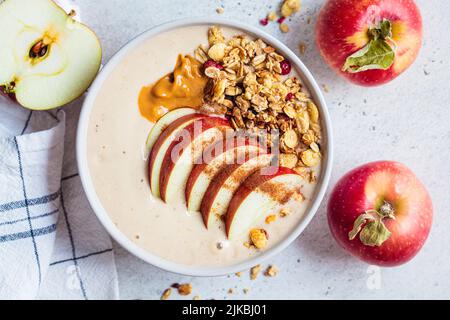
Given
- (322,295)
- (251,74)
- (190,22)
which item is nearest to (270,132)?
(251,74)

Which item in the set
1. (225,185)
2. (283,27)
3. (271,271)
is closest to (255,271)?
(271,271)

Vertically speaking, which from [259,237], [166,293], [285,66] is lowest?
[166,293]

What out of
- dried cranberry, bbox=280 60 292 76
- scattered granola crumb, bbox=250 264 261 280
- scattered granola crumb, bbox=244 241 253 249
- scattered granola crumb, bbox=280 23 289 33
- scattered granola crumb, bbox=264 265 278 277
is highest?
scattered granola crumb, bbox=280 23 289 33

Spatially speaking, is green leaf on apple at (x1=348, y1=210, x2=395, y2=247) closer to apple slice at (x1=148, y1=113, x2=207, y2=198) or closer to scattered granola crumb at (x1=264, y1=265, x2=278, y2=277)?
scattered granola crumb at (x1=264, y1=265, x2=278, y2=277)

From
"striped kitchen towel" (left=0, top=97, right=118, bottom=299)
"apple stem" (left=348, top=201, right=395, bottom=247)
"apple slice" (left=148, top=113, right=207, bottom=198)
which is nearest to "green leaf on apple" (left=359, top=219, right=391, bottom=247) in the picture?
"apple stem" (left=348, top=201, right=395, bottom=247)

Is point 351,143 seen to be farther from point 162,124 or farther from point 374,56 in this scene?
point 162,124

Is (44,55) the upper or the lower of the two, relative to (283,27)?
lower

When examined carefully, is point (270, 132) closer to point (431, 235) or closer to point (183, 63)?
point (183, 63)
